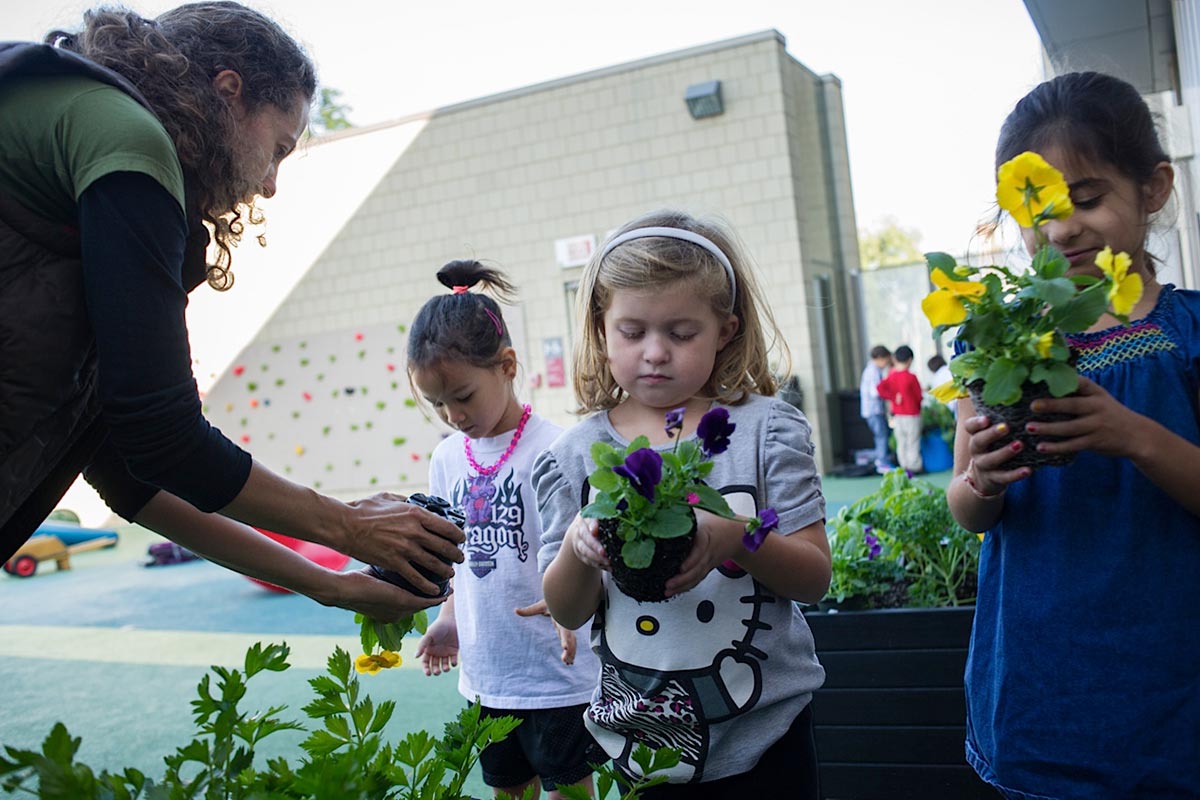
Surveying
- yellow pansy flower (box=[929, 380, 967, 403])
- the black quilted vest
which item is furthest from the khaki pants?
the black quilted vest

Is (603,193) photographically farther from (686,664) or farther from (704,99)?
(686,664)

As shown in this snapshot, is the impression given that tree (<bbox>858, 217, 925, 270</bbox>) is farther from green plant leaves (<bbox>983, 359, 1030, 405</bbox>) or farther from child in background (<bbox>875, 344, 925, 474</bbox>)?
green plant leaves (<bbox>983, 359, 1030, 405</bbox>)

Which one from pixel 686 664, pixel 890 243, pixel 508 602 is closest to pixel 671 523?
pixel 686 664

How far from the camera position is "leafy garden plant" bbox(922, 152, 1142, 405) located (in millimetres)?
1158

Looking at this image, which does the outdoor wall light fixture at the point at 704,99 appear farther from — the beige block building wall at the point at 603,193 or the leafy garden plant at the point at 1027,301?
the leafy garden plant at the point at 1027,301

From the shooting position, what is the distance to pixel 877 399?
1155cm

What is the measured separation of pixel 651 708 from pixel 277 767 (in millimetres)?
806

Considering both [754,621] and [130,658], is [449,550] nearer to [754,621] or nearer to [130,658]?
[754,621]

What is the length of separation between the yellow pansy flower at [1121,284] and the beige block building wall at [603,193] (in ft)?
34.8

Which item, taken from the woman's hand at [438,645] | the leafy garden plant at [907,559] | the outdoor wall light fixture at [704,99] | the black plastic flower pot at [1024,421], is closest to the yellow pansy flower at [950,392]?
the black plastic flower pot at [1024,421]

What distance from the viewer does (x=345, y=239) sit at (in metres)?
14.9

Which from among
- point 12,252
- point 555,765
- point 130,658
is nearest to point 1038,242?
point 12,252

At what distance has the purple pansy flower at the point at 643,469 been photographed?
1154 millimetres

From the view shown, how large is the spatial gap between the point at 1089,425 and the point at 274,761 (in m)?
0.99
